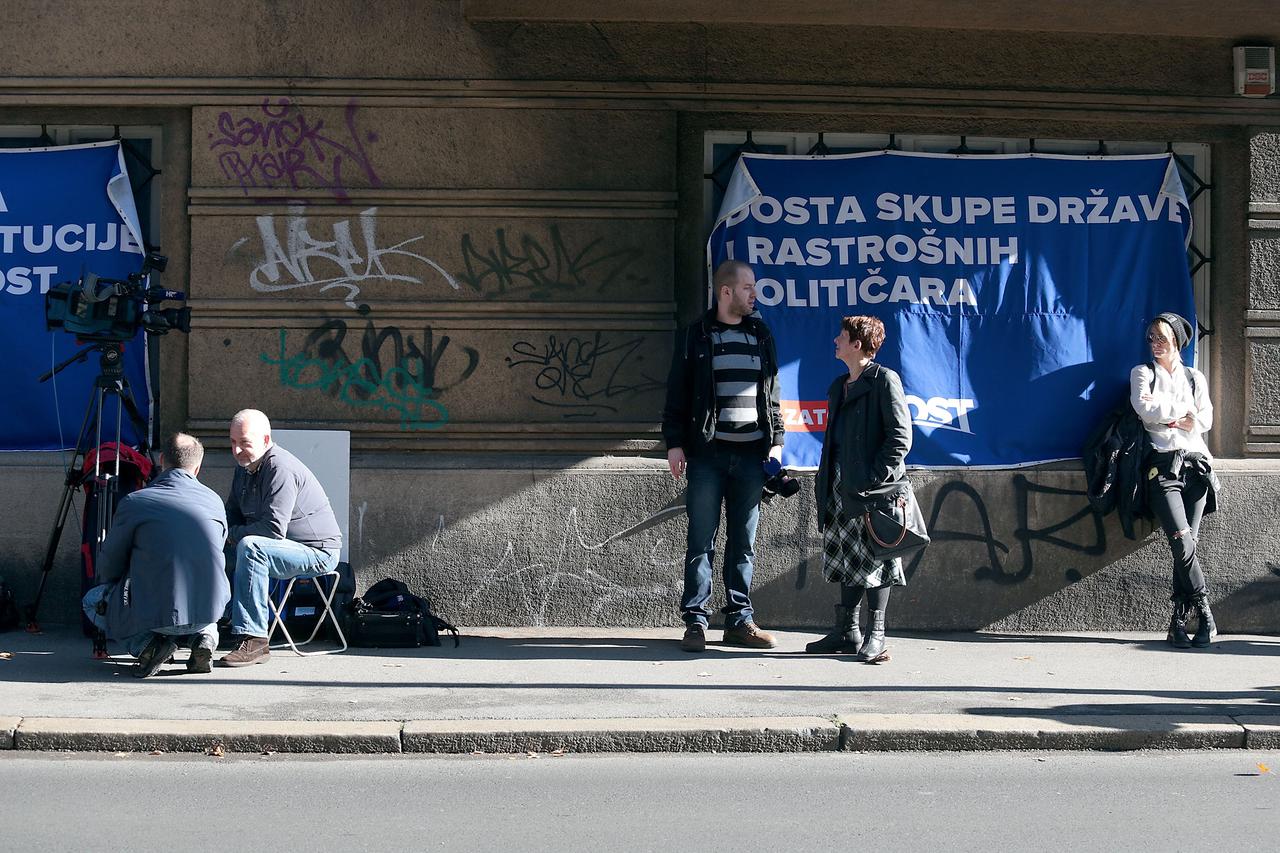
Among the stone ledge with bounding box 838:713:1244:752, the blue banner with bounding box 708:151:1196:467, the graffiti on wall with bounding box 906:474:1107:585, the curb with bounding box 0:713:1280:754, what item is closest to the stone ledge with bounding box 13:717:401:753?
the curb with bounding box 0:713:1280:754

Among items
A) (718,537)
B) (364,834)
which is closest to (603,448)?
(718,537)

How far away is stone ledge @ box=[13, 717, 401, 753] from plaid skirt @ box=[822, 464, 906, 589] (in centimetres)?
278

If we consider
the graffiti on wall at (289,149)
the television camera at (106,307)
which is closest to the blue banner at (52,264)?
the graffiti on wall at (289,149)

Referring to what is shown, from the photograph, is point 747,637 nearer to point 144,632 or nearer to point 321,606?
point 321,606

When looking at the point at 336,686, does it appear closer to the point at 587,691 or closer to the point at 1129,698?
the point at 587,691

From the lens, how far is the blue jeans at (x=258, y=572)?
25.9ft

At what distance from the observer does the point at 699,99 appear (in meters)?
9.27

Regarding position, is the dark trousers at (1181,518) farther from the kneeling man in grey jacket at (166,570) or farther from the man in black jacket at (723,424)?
the kneeling man in grey jacket at (166,570)

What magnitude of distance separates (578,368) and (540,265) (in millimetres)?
666

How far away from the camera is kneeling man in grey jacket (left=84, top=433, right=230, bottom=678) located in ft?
24.4

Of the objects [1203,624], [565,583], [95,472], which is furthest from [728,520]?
[95,472]

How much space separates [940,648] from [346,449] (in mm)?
3669

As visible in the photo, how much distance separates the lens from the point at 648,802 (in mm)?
5746

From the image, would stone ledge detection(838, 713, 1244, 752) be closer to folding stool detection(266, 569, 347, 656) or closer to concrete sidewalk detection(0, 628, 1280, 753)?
concrete sidewalk detection(0, 628, 1280, 753)
